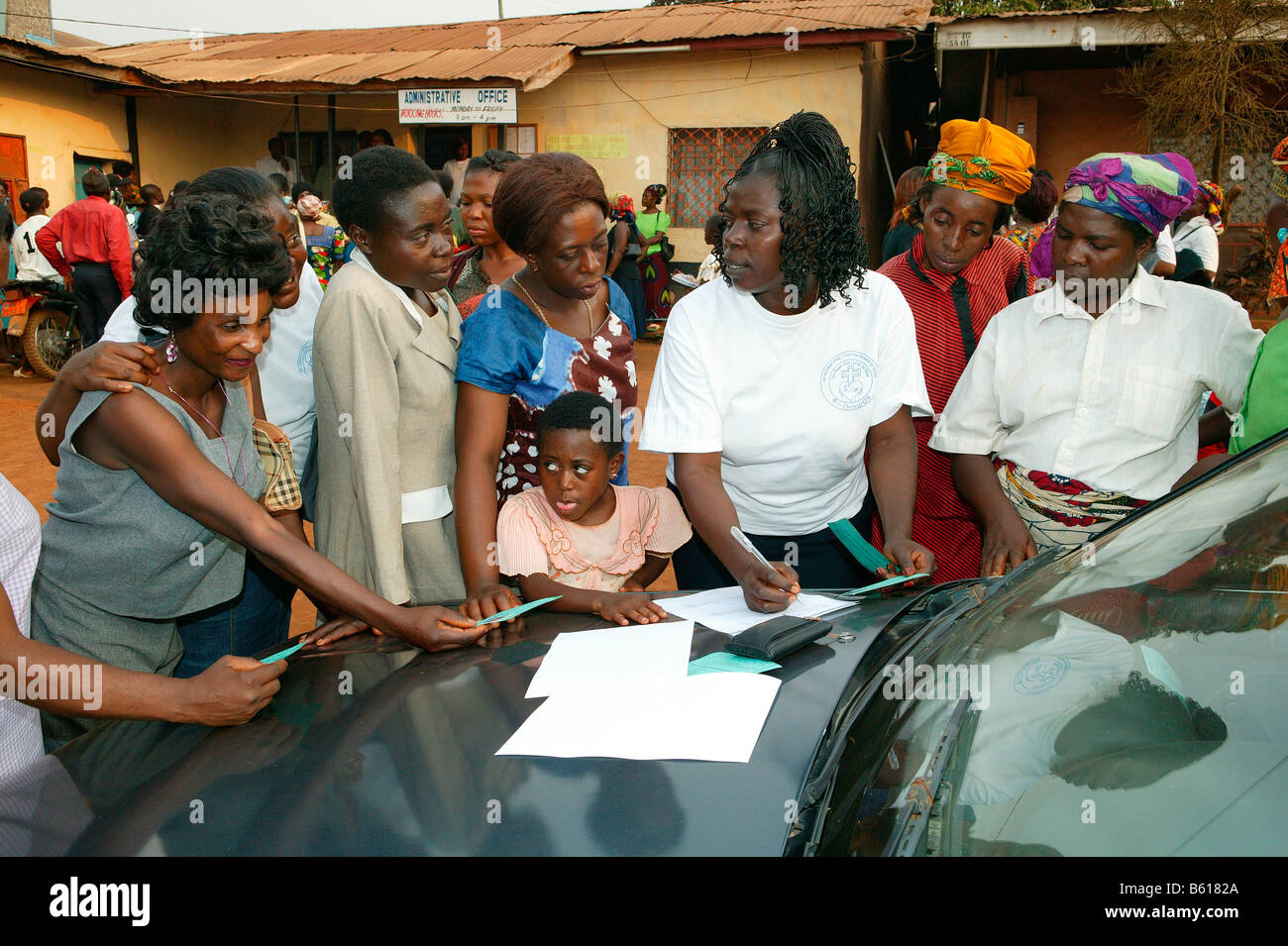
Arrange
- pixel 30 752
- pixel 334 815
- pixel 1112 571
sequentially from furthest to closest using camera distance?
1. pixel 30 752
2. pixel 1112 571
3. pixel 334 815

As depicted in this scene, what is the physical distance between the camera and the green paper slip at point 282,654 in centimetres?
178

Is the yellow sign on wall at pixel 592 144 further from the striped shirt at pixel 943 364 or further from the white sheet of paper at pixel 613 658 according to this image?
the white sheet of paper at pixel 613 658

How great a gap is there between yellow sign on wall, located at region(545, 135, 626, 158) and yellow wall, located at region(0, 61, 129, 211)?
6341 mm

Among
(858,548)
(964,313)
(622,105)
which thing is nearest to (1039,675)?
(858,548)

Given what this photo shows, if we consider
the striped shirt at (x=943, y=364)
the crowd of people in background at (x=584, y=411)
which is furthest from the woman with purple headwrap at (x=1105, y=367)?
the striped shirt at (x=943, y=364)

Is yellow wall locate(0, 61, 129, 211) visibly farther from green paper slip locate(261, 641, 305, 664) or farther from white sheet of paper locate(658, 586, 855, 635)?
white sheet of paper locate(658, 586, 855, 635)

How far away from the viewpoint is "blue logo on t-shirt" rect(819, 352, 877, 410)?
238 cm

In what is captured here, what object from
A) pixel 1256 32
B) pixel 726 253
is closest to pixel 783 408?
pixel 726 253

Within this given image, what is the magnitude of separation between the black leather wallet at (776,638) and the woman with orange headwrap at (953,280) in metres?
1.35

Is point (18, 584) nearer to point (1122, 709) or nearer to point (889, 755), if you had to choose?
point (889, 755)

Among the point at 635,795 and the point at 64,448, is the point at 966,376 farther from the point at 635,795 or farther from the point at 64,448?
the point at 64,448

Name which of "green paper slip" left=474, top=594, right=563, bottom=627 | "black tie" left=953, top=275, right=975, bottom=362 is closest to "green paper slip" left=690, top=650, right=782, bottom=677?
"green paper slip" left=474, top=594, right=563, bottom=627

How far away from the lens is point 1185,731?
1.14m

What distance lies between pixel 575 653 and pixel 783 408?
85 centimetres
